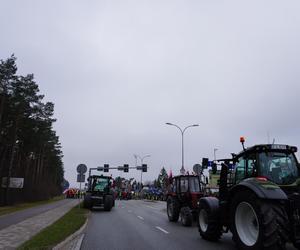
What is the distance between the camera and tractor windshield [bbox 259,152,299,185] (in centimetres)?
1003

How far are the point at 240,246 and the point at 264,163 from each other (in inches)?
84.9

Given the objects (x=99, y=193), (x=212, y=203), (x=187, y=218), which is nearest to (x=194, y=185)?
(x=187, y=218)

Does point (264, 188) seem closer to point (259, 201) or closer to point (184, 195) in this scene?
point (259, 201)

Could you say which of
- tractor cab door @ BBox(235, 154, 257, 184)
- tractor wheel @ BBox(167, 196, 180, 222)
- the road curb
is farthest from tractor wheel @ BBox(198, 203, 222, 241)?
tractor wheel @ BBox(167, 196, 180, 222)

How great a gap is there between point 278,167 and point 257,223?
1667mm

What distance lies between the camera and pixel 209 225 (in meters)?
12.2

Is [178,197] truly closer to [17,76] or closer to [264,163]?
[264,163]

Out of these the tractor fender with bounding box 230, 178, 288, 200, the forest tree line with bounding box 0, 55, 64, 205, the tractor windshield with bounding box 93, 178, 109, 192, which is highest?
the forest tree line with bounding box 0, 55, 64, 205

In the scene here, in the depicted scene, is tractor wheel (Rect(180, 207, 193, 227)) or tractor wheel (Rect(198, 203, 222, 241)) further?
tractor wheel (Rect(180, 207, 193, 227))

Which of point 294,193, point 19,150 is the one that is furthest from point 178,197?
point 19,150

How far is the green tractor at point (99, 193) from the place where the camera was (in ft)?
102

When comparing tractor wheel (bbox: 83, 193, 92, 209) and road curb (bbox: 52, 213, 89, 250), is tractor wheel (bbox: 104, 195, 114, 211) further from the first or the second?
road curb (bbox: 52, 213, 89, 250)

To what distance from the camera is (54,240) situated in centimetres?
1226

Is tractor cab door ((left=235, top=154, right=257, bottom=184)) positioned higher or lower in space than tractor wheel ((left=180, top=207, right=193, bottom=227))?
higher
